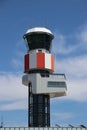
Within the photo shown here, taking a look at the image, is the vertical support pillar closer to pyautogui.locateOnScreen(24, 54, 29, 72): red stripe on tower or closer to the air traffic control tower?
the air traffic control tower

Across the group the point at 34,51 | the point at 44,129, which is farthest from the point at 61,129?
the point at 34,51

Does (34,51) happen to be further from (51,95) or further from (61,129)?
(61,129)

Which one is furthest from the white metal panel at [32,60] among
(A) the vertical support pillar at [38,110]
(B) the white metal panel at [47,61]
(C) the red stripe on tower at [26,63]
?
(A) the vertical support pillar at [38,110]

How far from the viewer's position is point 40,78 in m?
159

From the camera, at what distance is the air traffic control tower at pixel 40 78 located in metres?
157

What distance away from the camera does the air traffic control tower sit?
157375 mm

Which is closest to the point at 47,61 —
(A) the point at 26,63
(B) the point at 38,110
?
(A) the point at 26,63

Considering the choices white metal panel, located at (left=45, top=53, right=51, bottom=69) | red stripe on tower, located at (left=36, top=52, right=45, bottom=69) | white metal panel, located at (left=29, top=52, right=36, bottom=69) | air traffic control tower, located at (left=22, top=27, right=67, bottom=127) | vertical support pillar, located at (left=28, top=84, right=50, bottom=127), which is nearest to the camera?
vertical support pillar, located at (left=28, top=84, right=50, bottom=127)

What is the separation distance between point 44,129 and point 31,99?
1739 inches

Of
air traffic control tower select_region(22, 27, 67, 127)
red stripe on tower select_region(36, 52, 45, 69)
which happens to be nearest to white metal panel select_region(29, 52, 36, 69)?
air traffic control tower select_region(22, 27, 67, 127)

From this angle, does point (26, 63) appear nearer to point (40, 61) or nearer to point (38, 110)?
point (40, 61)

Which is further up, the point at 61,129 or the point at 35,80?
the point at 35,80

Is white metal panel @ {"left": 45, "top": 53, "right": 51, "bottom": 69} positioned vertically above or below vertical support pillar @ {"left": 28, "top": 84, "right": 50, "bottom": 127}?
above

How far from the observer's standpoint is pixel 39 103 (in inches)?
6260
